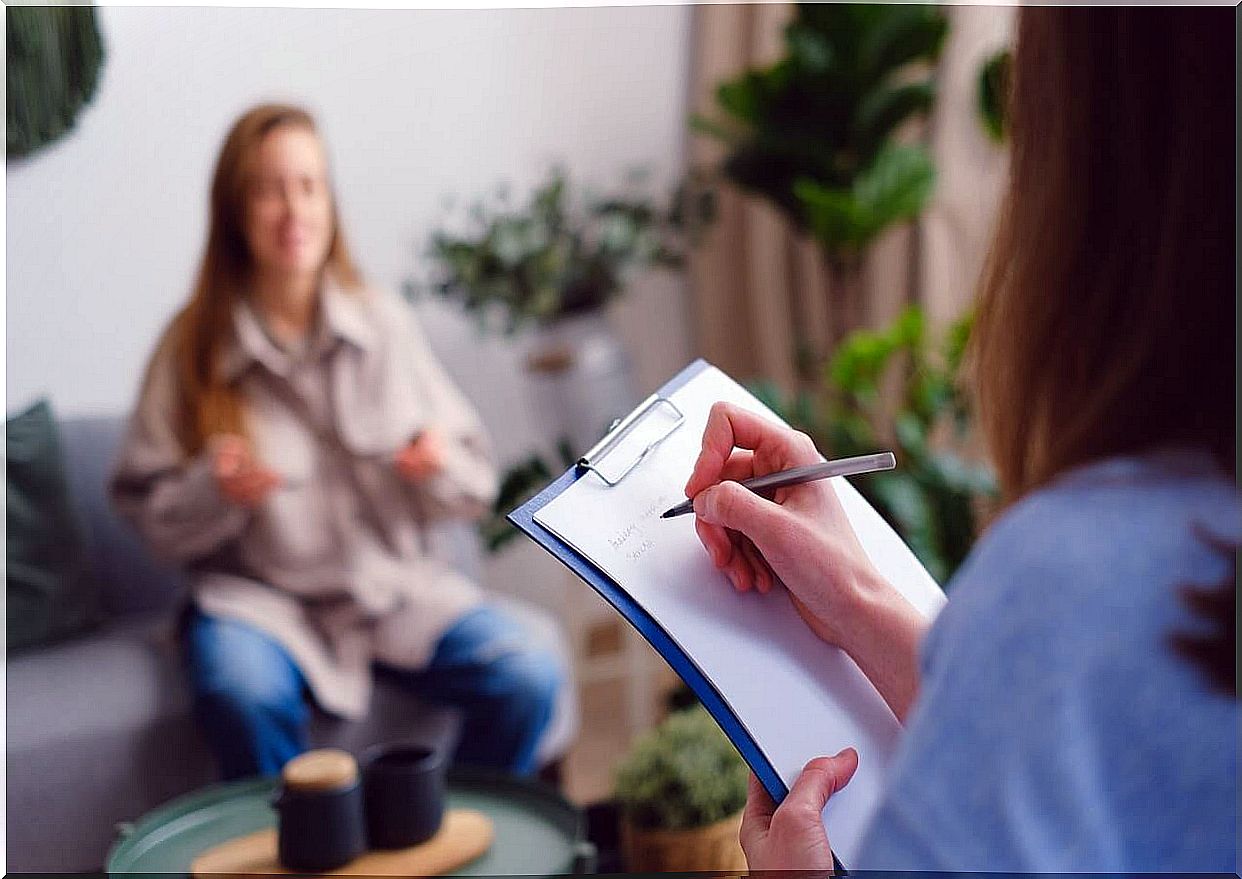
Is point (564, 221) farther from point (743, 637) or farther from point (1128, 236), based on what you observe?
point (1128, 236)

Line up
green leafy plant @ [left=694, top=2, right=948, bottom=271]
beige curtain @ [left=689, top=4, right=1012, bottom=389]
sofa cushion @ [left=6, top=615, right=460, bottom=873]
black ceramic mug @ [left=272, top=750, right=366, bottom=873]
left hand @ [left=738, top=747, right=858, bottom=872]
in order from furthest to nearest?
beige curtain @ [left=689, top=4, right=1012, bottom=389], green leafy plant @ [left=694, top=2, right=948, bottom=271], sofa cushion @ [left=6, top=615, right=460, bottom=873], black ceramic mug @ [left=272, top=750, right=366, bottom=873], left hand @ [left=738, top=747, right=858, bottom=872]

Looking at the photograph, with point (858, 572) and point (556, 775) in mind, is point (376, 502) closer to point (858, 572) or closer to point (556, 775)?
point (556, 775)

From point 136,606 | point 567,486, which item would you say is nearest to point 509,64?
point 136,606

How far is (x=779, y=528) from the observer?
653 millimetres

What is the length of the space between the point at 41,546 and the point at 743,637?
146 cm

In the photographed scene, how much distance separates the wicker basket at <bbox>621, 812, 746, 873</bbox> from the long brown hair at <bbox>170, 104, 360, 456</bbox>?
86 centimetres

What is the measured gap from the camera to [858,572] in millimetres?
673

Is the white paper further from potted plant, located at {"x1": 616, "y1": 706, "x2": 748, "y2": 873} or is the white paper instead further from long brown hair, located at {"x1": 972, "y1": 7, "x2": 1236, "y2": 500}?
potted plant, located at {"x1": 616, "y1": 706, "x2": 748, "y2": 873}

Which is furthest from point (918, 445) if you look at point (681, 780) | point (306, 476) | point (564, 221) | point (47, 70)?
point (47, 70)

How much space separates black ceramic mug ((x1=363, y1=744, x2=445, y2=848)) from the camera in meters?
1.12

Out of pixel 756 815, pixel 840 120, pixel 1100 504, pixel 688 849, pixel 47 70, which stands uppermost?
pixel 47 70

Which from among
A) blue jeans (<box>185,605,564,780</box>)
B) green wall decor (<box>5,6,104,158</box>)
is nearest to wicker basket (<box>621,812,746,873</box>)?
blue jeans (<box>185,605,564,780</box>)

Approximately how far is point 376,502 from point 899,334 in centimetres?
86

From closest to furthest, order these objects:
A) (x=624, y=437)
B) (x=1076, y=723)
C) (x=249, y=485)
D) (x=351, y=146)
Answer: (x=1076, y=723), (x=624, y=437), (x=249, y=485), (x=351, y=146)
